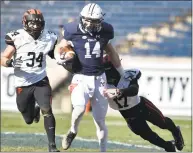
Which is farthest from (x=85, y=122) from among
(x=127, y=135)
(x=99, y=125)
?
(x=99, y=125)

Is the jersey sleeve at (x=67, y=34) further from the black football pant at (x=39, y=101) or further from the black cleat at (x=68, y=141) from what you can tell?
the black cleat at (x=68, y=141)

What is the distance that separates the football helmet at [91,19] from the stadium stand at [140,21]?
468 inches

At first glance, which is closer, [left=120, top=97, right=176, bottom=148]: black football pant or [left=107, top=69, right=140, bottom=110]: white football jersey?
[left=107, top=69, right=140, bottom=110]: white football jersey

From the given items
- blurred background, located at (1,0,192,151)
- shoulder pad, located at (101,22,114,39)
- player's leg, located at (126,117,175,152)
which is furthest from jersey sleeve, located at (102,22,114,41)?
blurred background, located at (1,0,192,151)

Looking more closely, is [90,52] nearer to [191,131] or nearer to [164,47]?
[191,131]

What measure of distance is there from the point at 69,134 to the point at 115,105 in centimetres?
62

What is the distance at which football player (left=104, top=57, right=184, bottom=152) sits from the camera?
8.09m

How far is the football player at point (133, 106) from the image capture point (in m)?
8.09

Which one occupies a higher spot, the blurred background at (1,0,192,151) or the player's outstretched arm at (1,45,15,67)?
the player's outstretched arm at (1,45,15,67)

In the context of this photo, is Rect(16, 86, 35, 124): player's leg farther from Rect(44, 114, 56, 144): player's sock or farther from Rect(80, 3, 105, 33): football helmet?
Rect(80, 3, 105, 33): football helmet

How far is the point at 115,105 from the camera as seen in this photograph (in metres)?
8.12

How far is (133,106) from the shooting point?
322 inches

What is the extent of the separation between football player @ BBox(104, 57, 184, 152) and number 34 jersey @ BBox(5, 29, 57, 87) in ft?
2.60

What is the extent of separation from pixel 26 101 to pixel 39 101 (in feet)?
1.23
